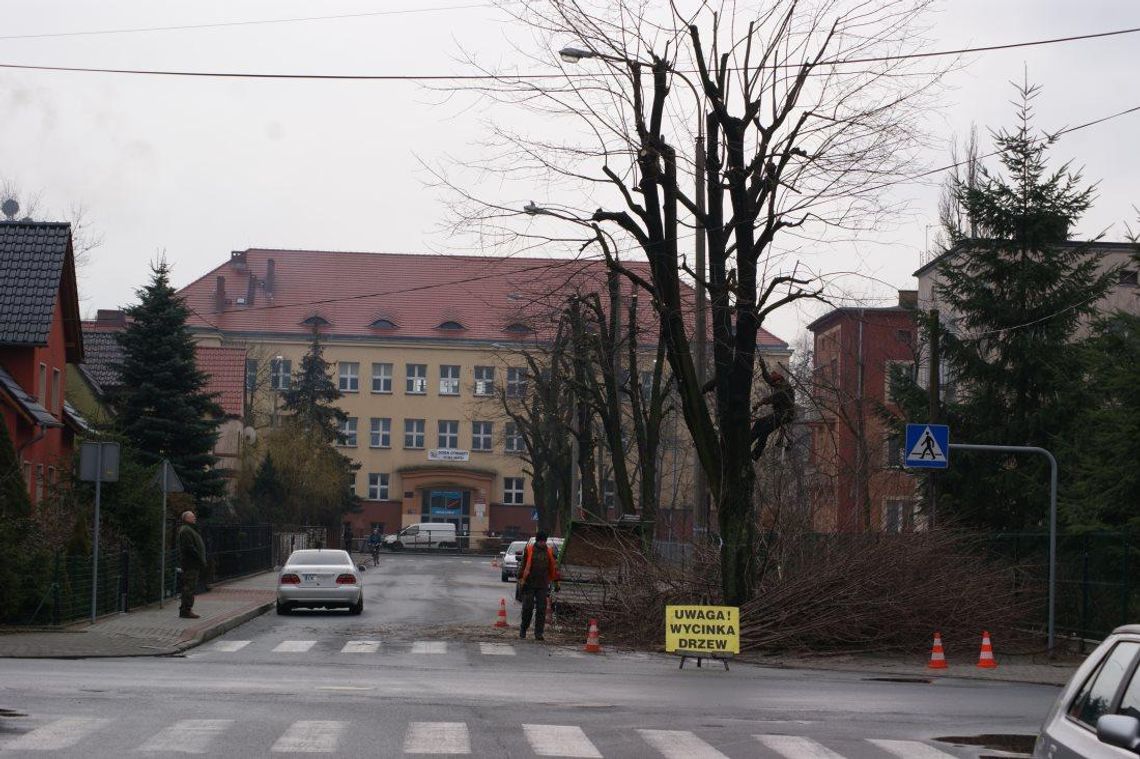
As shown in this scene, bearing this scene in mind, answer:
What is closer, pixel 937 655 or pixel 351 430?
pixel 937 655

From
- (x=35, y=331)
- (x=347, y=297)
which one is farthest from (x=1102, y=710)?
(x=347, y=297)

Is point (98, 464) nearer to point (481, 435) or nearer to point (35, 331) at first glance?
point (35, 331)

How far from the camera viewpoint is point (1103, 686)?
6410 millimetres

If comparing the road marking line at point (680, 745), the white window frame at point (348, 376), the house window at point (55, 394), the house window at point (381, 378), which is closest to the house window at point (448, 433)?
the house window at point (381, 378)

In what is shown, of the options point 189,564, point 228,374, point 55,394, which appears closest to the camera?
point 189,564

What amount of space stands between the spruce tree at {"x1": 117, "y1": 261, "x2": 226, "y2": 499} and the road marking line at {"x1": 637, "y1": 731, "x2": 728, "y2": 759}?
35362 mm


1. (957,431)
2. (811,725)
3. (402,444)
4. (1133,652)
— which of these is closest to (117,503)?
(957,431)

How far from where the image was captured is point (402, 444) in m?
103

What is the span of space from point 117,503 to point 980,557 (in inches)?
640

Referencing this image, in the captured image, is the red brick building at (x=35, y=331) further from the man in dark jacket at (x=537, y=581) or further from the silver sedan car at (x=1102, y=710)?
the silver sedan car at (x=1102, y=710)

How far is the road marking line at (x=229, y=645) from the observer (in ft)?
72.7

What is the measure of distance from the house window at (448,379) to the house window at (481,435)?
2708 millimetres

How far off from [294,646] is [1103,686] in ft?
59.5

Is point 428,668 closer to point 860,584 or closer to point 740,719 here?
point 740,719
